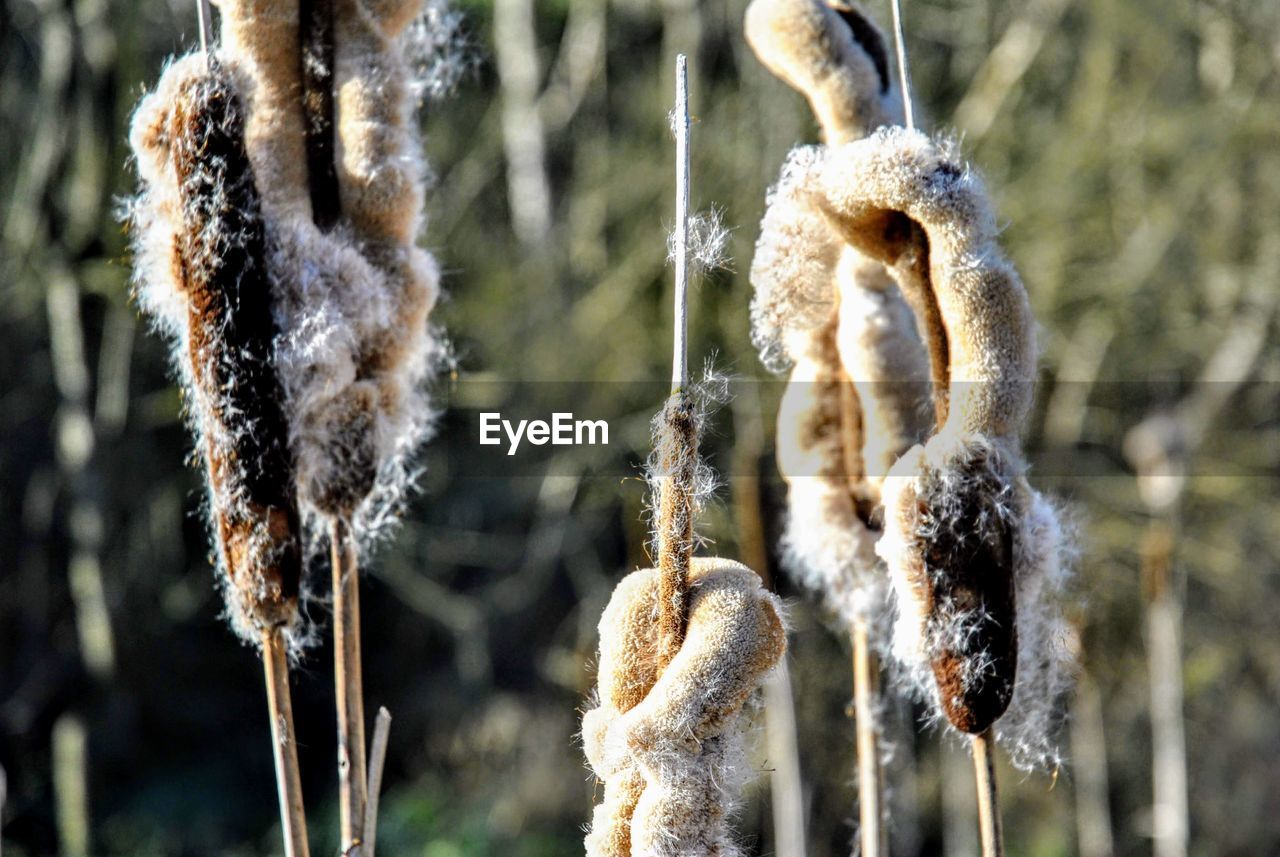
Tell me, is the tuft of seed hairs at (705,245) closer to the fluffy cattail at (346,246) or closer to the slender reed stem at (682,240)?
the slender reed stem at (682,240)

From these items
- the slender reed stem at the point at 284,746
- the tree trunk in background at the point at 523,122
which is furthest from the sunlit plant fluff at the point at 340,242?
the tree trunk in background at the point at 523,122

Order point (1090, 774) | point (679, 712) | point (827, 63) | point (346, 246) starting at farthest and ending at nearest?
point (1090, 774) → point (827, 63) → point (346, 246) → point (679, 712)

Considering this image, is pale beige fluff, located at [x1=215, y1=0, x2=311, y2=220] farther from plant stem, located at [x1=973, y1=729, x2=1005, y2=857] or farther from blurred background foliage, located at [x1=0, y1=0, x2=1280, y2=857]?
blurred background foliage, located at [x1=0, y1=0, x2=1280, y2=857]

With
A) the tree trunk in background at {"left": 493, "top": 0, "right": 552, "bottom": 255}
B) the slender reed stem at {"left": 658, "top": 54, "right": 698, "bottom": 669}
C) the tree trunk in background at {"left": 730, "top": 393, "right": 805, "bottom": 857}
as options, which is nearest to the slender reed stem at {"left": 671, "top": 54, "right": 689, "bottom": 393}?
the slender reed stem at {"left": 658, "top": 54, "right": 698, "bottom": 669}

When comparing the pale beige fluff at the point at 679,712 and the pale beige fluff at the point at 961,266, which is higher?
the pale beige fluff at the point at 961,266

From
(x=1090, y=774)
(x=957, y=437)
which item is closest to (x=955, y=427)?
(x=957, y=437)

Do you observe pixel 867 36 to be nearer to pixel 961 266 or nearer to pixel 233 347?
pixel 961 266
